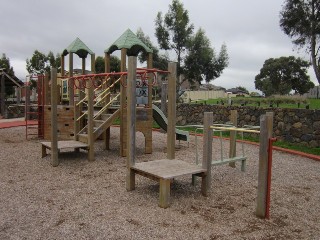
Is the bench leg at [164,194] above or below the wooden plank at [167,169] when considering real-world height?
below

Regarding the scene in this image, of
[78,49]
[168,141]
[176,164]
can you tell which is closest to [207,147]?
[176,164]

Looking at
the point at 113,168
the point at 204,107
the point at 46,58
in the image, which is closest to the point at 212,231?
the point at 113,168

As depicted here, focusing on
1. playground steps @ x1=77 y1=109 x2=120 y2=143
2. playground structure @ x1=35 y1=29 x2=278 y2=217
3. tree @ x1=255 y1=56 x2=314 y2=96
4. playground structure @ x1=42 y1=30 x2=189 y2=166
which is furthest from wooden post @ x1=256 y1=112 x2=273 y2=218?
tree @ x1=255 y1=56 x2=314 y2=96

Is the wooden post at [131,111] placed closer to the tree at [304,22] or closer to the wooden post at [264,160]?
the wooden post at [264,160]

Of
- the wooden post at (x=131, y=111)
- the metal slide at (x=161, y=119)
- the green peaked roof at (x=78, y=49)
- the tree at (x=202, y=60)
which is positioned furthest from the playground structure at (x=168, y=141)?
the tree at (x=202, y=60)

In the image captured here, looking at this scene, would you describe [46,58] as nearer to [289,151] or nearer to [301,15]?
[301,15]

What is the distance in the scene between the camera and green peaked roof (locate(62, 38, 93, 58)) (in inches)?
375

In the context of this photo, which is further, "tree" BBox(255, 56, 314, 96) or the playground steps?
"tree" BBox(255, 56, 314, 96)

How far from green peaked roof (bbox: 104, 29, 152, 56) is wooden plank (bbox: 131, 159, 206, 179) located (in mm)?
3551

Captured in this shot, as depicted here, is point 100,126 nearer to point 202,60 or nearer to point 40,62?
point 202,60

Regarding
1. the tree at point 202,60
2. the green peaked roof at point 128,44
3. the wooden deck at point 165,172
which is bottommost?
the wooden deck at point 165,172

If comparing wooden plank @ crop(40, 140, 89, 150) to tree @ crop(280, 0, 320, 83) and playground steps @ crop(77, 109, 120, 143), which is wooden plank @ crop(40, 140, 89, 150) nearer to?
playground steps @ crop(77, 109, 120, 143)

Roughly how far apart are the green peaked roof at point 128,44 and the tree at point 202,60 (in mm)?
20735

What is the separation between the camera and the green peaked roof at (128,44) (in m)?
7.70
